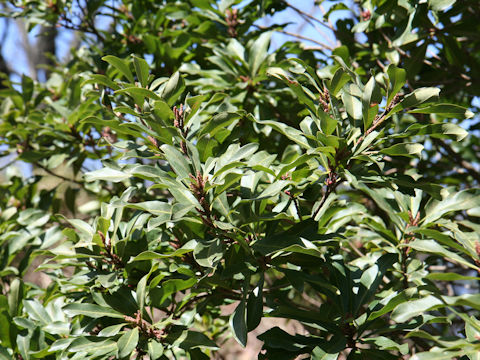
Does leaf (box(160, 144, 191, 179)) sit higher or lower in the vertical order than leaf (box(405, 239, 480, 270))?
higher

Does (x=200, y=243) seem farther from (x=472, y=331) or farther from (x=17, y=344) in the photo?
(x=17, y=344)

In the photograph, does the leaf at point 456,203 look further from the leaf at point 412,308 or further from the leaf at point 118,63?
the leaf at point 118,63

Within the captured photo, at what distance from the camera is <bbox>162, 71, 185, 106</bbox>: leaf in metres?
1.29

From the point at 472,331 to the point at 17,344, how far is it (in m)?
1.29

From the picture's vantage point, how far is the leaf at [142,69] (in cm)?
125

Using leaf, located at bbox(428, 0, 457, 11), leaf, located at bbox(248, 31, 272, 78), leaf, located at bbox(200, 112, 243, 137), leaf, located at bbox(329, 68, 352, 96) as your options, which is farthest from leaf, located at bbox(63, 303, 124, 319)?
leaf, located at bbox(428, 0, 457, 11)

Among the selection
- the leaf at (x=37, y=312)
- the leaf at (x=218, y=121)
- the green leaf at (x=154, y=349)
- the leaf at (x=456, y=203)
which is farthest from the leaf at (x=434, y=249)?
the leaf at (x=37, y=312)

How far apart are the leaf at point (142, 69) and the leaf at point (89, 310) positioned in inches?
23.8

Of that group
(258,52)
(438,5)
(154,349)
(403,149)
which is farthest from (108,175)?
(438,5)

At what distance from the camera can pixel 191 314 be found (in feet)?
4.43

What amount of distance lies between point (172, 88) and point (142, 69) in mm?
93

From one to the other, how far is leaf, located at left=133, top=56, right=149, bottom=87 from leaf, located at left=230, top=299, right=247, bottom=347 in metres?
0.64

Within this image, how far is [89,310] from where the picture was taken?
123 cm

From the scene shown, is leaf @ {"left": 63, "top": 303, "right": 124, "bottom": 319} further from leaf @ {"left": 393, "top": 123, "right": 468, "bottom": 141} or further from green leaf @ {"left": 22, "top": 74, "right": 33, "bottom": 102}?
green leaf @ {"left": 22, "top": 74, "right": 33, "bottom": 102}
